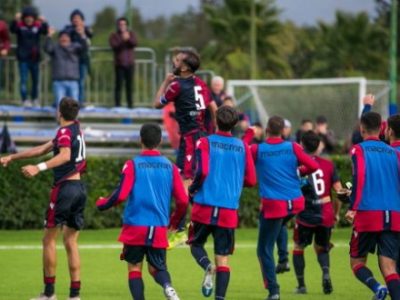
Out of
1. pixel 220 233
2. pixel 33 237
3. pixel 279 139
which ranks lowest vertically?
pixel 33 237

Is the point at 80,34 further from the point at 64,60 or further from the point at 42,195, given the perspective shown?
the point at 42,195

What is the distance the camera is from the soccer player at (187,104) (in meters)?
16.7

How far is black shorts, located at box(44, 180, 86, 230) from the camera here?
13.8 metres

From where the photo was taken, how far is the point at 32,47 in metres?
27.0

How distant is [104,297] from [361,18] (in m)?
55.3

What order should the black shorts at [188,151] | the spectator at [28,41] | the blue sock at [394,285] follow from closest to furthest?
1. the blue sock at [394,285]
2. the black shorts at [188,151]
3. the spectator at [28,41]

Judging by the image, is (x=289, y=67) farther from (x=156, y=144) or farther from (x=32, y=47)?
(x=156, y=144)

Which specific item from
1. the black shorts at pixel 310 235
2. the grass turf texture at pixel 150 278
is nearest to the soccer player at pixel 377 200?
the grass turf texture at pixel 150 278

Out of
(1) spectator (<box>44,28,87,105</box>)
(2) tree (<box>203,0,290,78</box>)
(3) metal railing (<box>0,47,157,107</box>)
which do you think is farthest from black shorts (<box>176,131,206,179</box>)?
(2) tree (<box>203,0,290,78</box>)

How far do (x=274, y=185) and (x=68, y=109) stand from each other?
8.39 ft

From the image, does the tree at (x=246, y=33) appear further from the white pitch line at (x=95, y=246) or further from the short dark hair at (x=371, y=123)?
the short dark hair at (x=371, y=123)

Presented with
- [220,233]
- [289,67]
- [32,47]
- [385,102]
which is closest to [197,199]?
[220,233]

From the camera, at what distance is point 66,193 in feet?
45.5

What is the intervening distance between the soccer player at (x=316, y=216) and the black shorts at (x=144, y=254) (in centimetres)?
364
